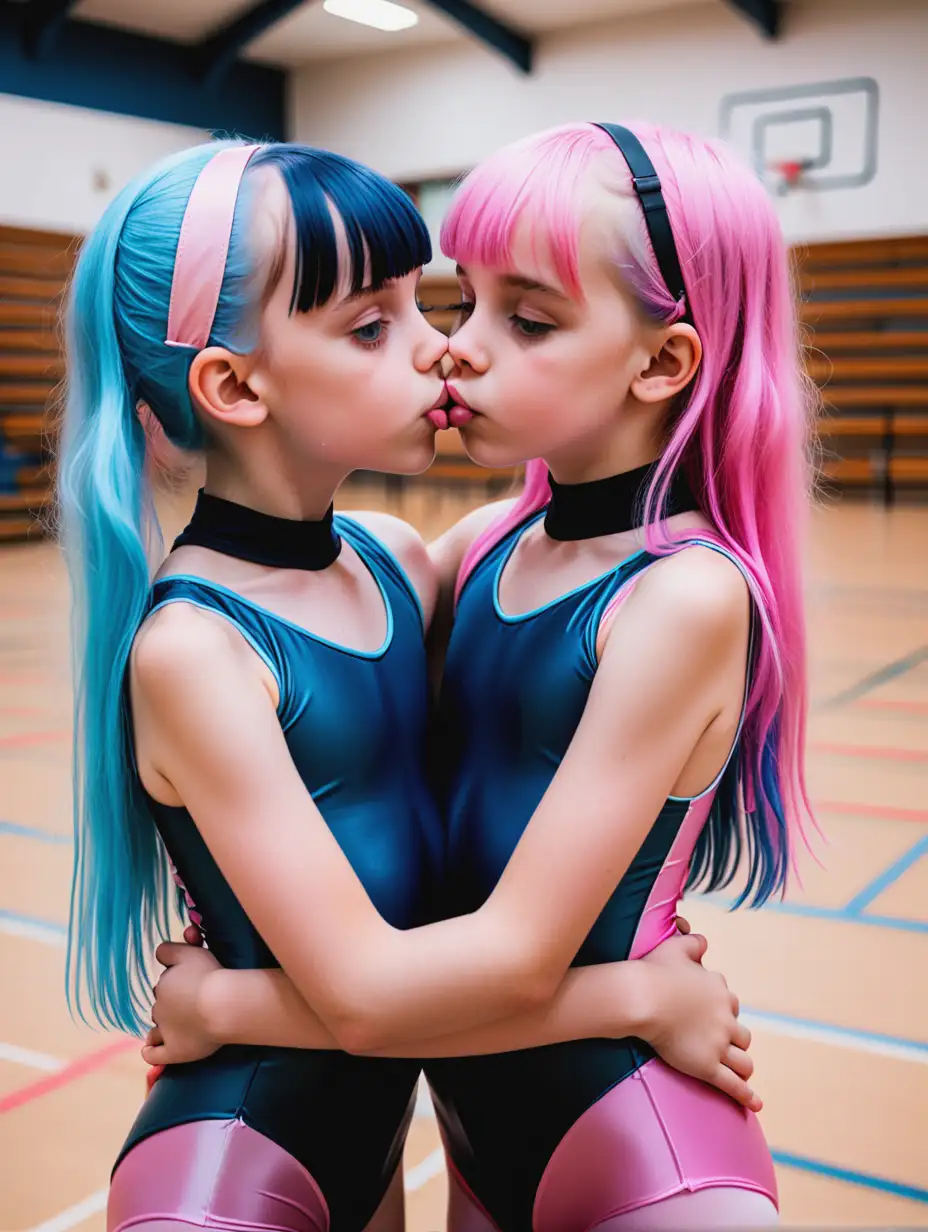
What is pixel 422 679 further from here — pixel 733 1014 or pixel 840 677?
pixel 840 677

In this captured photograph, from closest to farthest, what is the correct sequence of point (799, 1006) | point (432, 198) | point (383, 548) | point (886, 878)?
point (383, 548), point (799, 1006), point (886, 878), point (432, 198)

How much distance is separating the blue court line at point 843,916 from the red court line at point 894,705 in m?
1.61

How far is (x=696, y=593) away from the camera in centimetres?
105

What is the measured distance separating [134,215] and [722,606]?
0.58m

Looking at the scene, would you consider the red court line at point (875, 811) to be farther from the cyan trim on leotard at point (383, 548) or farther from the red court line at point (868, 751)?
the cyan trim on leotard at point (383, 548)

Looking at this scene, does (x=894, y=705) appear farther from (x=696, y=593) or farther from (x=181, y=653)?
(x=181, y=653)

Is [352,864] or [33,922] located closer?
[352,864]

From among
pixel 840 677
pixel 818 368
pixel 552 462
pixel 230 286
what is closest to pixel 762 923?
pixel 552 462

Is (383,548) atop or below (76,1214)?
atop

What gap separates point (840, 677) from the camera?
4414mm

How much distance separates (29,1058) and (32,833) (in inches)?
42.3

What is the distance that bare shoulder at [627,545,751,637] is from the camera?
105 cm

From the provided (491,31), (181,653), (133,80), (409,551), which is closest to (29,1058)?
(409,551)

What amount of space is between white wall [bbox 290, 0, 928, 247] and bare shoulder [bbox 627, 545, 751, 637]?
392 inches
